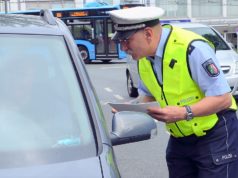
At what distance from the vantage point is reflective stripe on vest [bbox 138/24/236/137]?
11.1ft

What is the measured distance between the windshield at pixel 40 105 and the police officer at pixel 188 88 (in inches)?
15.9

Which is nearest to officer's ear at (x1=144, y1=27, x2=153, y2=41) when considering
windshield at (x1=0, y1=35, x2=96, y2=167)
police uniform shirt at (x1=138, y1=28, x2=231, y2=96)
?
police uniform shirt at (x1=138, y1=28, x2=231, y2=96)

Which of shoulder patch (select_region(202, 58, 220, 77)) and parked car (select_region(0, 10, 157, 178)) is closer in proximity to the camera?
parked car (select_region(0, 10, 157, 178))

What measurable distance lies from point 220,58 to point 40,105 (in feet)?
31.3

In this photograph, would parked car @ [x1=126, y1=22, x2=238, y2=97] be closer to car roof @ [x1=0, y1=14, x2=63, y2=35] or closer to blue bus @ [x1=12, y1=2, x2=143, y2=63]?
car roof @ [x1=0, y1=14, x2=63, y2=35]

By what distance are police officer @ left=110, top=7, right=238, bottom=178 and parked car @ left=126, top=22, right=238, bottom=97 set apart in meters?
7.20

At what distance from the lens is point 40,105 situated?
3.13 metres

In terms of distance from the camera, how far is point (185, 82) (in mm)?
3391

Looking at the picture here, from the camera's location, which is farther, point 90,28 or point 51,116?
point 90,28

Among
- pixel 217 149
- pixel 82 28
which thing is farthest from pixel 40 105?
pixel 82 28

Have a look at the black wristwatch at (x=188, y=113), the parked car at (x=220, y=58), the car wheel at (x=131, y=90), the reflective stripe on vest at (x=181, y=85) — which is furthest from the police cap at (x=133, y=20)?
the car wheel at (x=131, y=90)

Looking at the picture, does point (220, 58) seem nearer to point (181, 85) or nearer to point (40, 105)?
point (181, 85)

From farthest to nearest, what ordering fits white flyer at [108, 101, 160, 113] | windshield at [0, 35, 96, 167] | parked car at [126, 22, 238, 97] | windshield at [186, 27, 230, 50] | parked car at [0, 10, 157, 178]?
windshield at [186, 27, 230, 50] → parked car at [126, 22, 238, 97] → white flyer at [108, 101, 160, 113] → windshield at [0, 35, 96, 167] → parked car at [0, 10, 157, 178]

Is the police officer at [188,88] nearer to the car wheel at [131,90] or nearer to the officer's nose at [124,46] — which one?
the officer's nose at [124,46]
